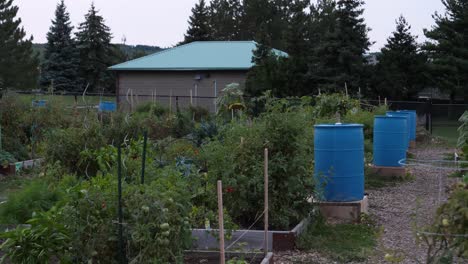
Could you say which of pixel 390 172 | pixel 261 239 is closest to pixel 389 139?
pixel 390 172

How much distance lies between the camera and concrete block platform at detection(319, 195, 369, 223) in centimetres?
761

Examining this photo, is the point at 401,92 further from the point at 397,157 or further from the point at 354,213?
the point at 354,213

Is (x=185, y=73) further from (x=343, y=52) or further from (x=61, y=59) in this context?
(x=61, y=59)

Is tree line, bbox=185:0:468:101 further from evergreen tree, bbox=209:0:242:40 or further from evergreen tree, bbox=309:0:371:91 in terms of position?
evergreen tree, bbox=209:0:242:40

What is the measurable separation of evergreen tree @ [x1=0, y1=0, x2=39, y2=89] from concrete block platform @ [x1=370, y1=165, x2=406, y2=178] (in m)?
A: 41.6

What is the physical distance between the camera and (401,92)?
114ft

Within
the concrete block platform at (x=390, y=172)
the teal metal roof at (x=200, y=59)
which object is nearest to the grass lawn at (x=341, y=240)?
the concrete block platform at (x=390, y=172)

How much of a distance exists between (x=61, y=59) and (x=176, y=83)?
60.0ft

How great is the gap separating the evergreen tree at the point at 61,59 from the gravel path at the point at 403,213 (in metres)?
42.0

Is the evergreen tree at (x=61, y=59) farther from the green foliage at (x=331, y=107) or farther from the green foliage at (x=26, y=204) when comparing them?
the green foliage at (x=26, y=204)

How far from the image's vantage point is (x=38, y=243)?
4352 mm

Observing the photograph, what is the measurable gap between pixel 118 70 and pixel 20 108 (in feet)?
83.3

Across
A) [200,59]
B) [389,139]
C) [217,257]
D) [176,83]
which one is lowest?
[217,257]

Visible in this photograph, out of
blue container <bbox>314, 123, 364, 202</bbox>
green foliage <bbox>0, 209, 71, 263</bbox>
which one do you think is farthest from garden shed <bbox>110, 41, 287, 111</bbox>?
green foliage <bbox>0, 209, 71, 263</bbox>
